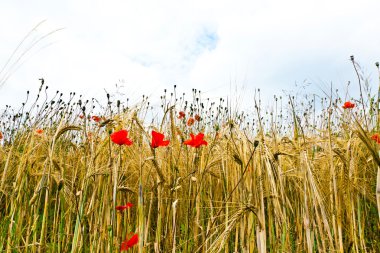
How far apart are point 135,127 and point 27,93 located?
8.37 ft

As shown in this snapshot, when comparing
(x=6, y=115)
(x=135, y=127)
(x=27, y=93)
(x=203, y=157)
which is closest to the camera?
(x=135, y=127)

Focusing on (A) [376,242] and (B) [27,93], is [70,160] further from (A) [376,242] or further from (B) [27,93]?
(A) [376,242]

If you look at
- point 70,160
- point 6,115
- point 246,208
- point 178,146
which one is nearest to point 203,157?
point 178,146

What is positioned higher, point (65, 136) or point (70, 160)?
point (65, 136)

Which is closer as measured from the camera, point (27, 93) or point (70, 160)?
point (70, 160)

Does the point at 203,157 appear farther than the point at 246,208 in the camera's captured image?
Yes

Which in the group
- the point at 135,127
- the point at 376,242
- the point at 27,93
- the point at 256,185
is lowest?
the point at 376,242

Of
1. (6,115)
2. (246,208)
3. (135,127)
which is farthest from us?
(6,115)

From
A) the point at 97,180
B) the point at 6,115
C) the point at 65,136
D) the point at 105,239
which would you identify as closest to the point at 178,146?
the point at 97,180

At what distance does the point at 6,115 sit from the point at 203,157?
4649mm

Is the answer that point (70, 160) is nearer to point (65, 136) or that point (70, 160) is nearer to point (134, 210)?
point (65, 136)

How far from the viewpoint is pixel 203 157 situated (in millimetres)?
1950

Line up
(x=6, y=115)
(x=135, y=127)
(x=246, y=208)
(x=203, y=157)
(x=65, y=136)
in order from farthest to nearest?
(x=6, y=115), (x=65, y=136), (x=203, y=157), (x=135, y=127), (x=246, y=208)

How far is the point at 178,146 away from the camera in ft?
6.18
